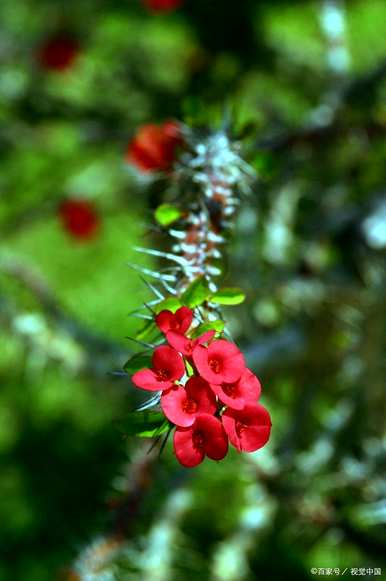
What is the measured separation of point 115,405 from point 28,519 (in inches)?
15.2

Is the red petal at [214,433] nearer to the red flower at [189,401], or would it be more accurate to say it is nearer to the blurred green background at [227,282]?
the red flower at [189,401]

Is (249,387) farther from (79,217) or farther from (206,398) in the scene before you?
(79,217)

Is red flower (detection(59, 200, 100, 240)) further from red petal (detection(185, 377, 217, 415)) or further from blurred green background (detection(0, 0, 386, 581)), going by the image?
red petal (detection(185, 377, 217, 415))

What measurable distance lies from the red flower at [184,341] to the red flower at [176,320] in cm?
3

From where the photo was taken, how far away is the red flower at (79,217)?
2398 mm

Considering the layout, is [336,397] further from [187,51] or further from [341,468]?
[187,51]

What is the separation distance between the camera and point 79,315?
2.33m

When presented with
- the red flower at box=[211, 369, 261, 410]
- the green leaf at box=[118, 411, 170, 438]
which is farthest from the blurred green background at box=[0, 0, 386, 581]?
the red flower at box=[211, 369, 261, 410]

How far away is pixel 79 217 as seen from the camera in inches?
94.7

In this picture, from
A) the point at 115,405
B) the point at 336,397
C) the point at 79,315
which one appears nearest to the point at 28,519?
the point at 115,405

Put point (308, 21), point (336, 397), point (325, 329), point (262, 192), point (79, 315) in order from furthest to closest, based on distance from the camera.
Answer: point (308, 21)
point (79, 315)
point (336, 397)
point (325, 329)
point (262, 192)

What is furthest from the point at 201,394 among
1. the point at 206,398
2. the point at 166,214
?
the point at 166,214

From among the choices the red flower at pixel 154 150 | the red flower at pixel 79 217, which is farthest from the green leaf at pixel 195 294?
the red flower at pixel 79 217

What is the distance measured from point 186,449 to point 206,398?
1.7 inches
